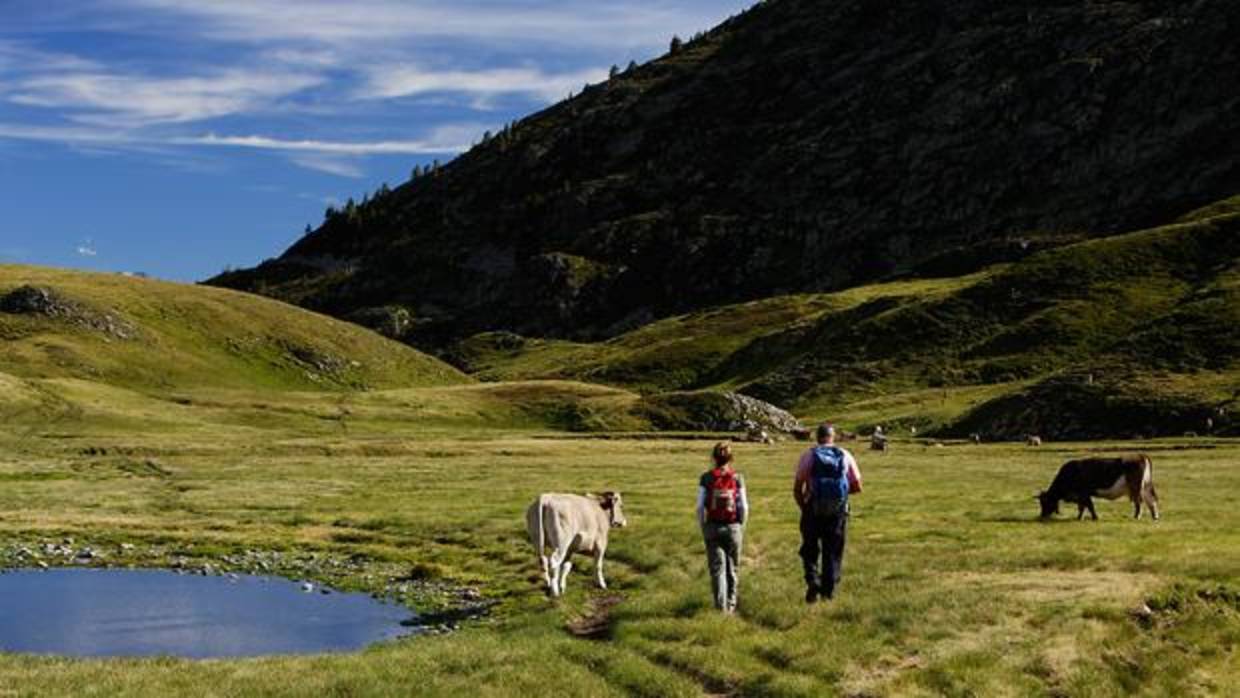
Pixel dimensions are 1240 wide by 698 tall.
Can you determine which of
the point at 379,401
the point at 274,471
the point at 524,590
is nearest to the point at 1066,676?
the point at 524,590

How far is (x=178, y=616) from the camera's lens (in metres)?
34.9

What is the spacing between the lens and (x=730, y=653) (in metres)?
25.4

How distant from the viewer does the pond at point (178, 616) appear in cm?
3100

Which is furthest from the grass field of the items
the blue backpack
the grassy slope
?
the grassy slope

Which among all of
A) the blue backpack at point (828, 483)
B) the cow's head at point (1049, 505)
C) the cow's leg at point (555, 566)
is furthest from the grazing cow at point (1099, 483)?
the cow's leg at point (555, 566)

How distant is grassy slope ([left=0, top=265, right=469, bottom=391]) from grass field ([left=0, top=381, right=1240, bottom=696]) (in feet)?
242

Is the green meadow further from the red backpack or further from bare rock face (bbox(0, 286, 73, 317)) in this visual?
bare rock face (bbox(0, 286, 73, 317))

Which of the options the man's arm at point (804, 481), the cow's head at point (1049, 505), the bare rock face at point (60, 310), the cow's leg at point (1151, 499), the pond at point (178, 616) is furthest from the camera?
the bare rock face at point (60, 310)

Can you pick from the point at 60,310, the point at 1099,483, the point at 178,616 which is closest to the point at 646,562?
the point at 178,616

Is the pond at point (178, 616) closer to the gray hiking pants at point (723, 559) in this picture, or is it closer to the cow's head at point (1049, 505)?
the gray hiking pants at point (723, 559)

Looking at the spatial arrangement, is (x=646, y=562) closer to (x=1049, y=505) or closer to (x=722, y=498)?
(x=722, y=498)

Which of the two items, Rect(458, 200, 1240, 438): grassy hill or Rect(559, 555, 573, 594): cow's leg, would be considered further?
Rect(458, 200, 1240, 438): grassy hill

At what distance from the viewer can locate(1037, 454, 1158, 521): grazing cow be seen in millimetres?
44188

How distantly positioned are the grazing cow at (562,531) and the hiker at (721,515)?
649 cm
